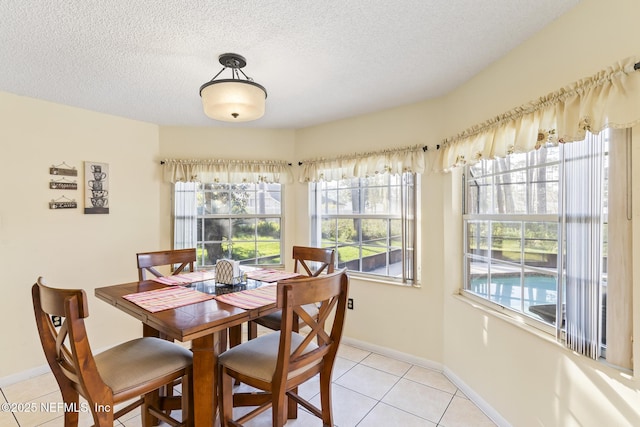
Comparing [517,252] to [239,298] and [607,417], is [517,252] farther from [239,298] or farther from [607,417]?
[239,298]

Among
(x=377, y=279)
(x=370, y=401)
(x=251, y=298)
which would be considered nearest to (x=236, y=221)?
(x=377, y=279)

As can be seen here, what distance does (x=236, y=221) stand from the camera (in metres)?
3.50

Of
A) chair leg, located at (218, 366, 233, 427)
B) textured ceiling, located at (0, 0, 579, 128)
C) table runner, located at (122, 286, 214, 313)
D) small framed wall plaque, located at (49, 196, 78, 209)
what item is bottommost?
chair leg, located at (218, 366, 233, 427)

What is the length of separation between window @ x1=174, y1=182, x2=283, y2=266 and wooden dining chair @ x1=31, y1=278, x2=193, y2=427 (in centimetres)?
176

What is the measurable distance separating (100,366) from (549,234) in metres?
2.46

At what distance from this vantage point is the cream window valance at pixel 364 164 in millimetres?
2629

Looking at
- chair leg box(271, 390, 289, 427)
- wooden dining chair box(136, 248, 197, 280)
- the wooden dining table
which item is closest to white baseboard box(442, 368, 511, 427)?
chair leg box(271, 390, 289, 427)

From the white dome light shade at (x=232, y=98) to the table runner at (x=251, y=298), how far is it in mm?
1025

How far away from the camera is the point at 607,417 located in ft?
4.18

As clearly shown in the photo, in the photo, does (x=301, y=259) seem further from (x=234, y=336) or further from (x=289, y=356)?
(x=289, y=356)

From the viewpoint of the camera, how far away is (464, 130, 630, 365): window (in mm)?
1343

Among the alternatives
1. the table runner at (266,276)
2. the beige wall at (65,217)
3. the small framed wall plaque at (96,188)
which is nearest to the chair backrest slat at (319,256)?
the table runner at (266,276)

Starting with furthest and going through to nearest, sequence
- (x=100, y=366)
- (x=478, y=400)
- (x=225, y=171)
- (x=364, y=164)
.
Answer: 1. (x=225, y=171)
2. (x=364, y=164)
3. (x=478, y=400)
4. (x=100, y=366)

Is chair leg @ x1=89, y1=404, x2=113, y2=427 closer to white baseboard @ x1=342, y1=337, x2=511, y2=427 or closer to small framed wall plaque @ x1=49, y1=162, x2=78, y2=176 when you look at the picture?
white baseboard @ x1=342, y1=337, x2=511, y2=427
